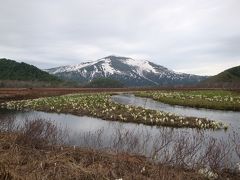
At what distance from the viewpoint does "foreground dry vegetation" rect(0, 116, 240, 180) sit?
31.5 feet

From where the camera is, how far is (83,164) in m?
11.1

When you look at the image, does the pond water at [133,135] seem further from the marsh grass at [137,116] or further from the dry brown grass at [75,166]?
the dry brown grass at [75,166]

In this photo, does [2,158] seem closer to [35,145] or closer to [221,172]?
[35,145]

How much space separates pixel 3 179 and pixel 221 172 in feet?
22.8

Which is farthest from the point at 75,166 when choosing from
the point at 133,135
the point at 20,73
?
the point at 20,73

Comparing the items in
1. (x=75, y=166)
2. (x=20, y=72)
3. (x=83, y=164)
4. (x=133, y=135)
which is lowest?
(x=133, y=135)

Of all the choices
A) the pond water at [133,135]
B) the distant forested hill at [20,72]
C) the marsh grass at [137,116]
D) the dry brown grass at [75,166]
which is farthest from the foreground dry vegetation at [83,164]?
the distant forested hill at [20,72]

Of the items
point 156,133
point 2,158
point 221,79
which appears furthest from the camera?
point 221,79

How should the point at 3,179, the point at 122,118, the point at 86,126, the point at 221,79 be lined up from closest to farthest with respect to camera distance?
the point at 3,179
the point at 86,126
the point at 122,118
the point at 221,79

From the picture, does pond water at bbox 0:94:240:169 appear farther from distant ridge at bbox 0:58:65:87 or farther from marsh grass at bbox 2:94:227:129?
distant ridge at bbox 0:58:65:87

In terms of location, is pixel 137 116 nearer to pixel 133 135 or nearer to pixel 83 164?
pixel 133 135

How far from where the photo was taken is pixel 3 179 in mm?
8648

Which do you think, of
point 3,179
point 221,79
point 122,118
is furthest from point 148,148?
point 221,79

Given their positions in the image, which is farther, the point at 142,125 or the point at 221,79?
the point at 221,79
